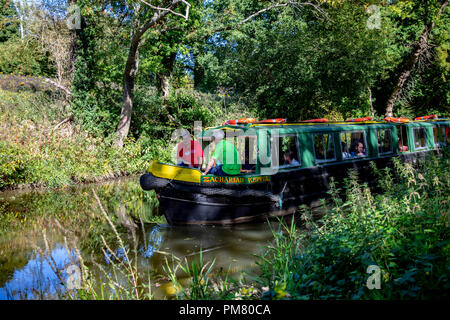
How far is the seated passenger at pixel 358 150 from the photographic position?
9633 millimetres

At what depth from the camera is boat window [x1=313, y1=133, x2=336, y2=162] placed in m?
8.70

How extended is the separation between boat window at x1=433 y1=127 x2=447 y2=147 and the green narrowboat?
2.85 metres

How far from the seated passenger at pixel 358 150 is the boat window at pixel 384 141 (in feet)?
2.54

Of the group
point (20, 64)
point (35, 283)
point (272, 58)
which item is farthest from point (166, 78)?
point (20, 64)

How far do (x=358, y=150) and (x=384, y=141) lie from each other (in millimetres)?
1214

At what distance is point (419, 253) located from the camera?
3357 mm

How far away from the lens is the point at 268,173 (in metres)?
7.59

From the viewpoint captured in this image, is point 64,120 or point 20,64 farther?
point 20,64

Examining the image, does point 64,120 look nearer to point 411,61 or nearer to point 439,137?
point 439,137

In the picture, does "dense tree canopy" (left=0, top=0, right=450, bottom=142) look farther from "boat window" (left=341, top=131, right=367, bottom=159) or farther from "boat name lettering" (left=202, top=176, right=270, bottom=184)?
"boat name lettering" (left=202, top=176, right=270, bottom=184)

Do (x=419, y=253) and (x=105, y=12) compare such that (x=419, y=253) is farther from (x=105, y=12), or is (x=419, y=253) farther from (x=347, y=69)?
(x=347, y=69)

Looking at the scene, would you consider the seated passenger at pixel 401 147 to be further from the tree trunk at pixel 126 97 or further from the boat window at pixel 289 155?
the tree trunk at pixel 126 97

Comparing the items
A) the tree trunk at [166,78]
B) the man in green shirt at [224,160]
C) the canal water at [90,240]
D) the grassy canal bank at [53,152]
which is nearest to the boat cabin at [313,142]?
the man in green shirt at [224,160]
